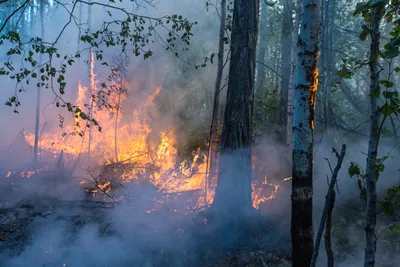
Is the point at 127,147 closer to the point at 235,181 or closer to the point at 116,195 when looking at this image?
the point at 116,195

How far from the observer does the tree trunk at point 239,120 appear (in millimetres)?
5742

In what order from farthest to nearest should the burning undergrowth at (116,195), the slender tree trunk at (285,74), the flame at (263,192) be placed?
the slender tree trunk at (285,74), the flame at (263,192), the burning undergrowth at (116,195)

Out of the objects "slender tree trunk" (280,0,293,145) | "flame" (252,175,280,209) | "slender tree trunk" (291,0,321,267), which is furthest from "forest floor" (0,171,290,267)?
"slender tree trunk" (280,0,293,145)

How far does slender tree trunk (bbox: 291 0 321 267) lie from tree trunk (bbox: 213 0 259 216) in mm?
2136

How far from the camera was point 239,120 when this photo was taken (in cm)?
581

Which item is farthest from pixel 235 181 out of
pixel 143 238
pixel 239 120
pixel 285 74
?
pixel 285 74

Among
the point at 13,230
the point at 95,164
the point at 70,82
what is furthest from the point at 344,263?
the point at 70,82

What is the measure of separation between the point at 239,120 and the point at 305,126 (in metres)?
2.27

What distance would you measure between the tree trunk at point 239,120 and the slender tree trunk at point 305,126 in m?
2.14

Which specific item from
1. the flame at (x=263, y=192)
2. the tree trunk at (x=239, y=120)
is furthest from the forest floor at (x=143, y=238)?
the tree trunk at (x=239, y=120)

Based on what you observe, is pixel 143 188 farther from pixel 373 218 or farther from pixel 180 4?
pixel 180 4

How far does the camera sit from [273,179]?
27.4 feet

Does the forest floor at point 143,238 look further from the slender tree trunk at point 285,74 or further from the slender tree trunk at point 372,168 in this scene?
the slender tree trunk at point 285,74

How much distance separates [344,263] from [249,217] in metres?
1.84
